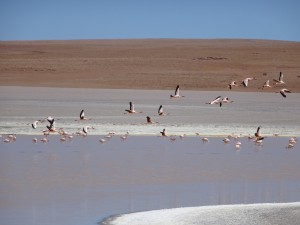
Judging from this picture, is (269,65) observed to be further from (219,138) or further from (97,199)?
(97,199)

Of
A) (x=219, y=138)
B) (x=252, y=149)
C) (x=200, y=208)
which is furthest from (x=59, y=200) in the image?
(x=219, y=138)

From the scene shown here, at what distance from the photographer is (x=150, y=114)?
23.3m

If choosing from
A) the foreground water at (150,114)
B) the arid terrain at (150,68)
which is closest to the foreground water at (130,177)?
the foreground water at (150,114)

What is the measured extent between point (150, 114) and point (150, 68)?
26.0m

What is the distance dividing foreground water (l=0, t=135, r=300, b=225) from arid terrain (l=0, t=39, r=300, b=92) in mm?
23095

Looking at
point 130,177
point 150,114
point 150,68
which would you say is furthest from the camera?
point 150,68

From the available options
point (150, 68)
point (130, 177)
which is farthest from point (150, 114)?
point (150, 68)

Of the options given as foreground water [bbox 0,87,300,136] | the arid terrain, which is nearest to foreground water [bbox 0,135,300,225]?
foreground water [bbox 0,87,300,136]

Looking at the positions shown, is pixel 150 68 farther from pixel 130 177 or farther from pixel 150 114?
pixel 130 177

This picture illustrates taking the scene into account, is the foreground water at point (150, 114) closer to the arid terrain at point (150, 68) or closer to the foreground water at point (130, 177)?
the foreground water at point (130, 177)

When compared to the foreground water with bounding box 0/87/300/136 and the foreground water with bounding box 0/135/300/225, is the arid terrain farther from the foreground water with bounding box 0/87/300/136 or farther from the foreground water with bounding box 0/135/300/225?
the foreground water with bounding box 0/135/300/225

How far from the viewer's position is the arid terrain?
1610 inches

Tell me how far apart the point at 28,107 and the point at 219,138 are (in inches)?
329

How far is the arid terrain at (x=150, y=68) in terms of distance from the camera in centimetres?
4091
